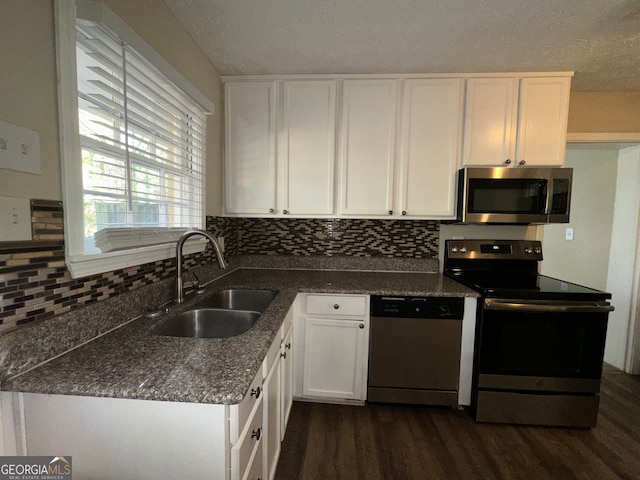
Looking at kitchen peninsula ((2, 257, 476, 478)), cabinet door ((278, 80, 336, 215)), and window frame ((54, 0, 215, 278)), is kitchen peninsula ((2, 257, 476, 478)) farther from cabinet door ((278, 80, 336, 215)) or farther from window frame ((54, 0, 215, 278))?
cabinet door ((278, 80, 336, 215))

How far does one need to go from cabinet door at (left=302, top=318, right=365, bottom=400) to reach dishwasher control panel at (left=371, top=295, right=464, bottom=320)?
224 mm

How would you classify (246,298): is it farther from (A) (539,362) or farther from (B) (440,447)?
(A) (539,362)

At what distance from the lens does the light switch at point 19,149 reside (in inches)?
28.5

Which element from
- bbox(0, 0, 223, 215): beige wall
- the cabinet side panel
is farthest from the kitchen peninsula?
bbox(0, 0, 223, 215): beige wall

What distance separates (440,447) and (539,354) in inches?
32.8

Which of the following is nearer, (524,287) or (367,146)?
(524,287)

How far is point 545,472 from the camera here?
1.48 meters

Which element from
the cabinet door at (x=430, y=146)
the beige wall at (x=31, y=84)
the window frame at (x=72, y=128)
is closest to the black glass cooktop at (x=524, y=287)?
the cabinet door at (x=430, y=146)

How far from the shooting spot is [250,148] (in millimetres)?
2121

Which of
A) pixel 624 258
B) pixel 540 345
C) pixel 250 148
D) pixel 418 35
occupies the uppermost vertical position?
pixel 418 35

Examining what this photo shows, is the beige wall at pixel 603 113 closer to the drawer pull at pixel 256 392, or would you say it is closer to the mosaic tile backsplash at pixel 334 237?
the mosaic tile backsplash at pixel 334 237

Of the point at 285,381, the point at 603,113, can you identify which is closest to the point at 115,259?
the point at 285,381

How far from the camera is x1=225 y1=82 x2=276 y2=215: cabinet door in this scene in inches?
82.2

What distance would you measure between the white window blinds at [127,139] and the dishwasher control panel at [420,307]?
1363mm
